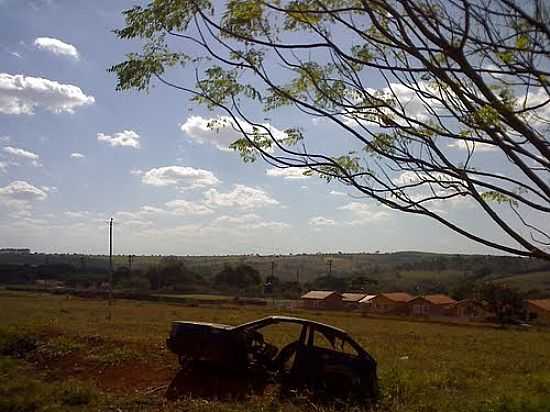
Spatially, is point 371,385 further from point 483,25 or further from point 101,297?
point 101,297

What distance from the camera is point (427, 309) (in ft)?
250

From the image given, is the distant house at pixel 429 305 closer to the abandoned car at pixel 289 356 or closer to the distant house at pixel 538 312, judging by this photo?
the distant house at pixel 538 312

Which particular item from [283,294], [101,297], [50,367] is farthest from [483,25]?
[283,294]

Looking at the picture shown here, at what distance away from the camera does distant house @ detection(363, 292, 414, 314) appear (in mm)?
75812

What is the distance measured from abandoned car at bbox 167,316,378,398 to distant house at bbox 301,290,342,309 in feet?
209

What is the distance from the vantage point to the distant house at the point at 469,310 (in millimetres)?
66312

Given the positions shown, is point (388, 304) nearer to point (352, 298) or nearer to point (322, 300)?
point (322, 300)

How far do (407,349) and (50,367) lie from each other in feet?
51.9

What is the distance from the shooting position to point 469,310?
7225 cm

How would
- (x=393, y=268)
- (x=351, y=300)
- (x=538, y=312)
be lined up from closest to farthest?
1. (x=538, y=312)
2. (x=351, y=300)
3. (x=393, y=268)

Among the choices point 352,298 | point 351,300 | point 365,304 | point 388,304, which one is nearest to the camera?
point 388,304

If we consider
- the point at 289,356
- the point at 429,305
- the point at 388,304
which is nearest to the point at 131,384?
the point at 289,356

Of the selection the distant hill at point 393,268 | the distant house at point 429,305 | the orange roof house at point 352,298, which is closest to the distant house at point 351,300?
the orange roof house at point 352,298

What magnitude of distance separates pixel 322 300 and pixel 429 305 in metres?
11.6
